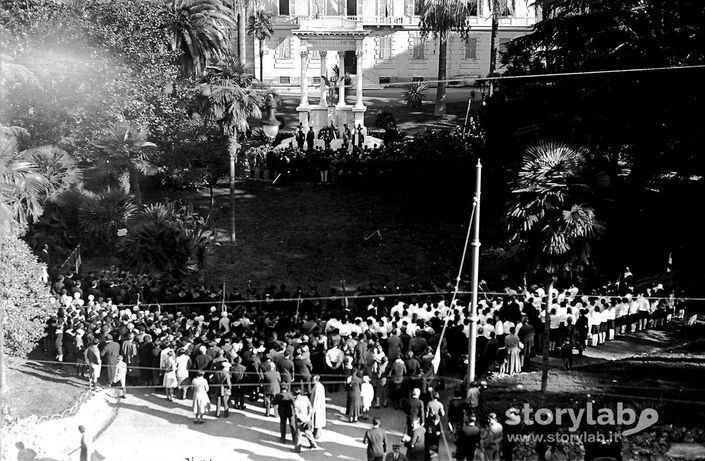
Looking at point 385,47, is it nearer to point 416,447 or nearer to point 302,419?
point 302,419

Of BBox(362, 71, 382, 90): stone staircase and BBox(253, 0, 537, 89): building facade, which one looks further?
BBox(362, 71, 382, 90): stone staircase

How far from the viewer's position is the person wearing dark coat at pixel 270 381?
20406 millimetres

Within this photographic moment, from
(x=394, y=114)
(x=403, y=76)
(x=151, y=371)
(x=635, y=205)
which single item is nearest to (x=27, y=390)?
(x=151, y=371)

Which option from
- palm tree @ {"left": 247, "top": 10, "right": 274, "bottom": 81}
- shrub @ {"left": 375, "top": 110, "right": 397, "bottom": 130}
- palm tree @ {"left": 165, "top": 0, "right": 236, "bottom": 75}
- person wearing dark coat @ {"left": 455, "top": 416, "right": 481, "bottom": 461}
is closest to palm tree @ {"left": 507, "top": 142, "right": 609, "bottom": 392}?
person wearing dark coat @ {"left": 455, "top": 416, "right": 481, "bottom": 461}

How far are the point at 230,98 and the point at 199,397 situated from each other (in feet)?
41.0

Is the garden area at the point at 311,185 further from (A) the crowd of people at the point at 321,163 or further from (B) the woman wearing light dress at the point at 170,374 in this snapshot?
(B) the woman wearing light dress at the point at 170,374

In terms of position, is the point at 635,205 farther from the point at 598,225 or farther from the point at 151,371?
the point at 151,371

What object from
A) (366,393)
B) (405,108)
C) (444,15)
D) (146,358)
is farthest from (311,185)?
(366,393)

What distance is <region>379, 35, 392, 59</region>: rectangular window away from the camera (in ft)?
204

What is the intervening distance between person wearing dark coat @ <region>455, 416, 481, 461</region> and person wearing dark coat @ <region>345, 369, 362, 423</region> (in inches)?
124

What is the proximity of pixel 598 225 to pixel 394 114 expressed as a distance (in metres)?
33.3

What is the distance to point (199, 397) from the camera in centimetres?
2031

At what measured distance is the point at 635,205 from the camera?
2830 centimetres

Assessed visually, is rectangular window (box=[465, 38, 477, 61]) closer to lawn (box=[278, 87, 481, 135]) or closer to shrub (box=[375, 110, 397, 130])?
lawn (box=[278, 87, 481, 135])
